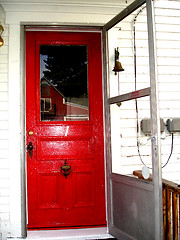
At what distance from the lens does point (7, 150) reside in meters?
3.15

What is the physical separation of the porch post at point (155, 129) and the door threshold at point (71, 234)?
877mm

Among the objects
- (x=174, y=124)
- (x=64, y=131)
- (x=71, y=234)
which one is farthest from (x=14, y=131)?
(x=174, y=124)

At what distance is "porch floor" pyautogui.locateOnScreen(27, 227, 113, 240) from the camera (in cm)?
308

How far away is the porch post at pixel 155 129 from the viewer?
2.41 meters

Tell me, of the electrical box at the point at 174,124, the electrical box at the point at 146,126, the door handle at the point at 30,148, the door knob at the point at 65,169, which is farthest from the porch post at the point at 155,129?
the door handle at the point at 30,148

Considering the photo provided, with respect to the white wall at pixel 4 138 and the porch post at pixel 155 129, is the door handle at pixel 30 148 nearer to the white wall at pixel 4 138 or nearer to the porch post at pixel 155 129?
the white wall at pixel 4 138

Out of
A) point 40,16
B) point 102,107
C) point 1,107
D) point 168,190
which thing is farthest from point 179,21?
point 1,107

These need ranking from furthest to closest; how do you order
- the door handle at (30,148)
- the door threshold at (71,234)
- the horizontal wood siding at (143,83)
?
the door handle at (30,148) < the door threshold at (71,234) < the horizontal wood siding at (143,83)

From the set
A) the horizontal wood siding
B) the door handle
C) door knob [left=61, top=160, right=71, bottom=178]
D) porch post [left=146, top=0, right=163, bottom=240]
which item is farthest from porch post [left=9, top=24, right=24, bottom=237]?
porch post [left=146, top=0, right=163, bottom=240]

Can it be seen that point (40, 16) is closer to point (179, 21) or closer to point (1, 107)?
point (1, 107)

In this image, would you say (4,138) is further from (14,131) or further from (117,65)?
(117,65)

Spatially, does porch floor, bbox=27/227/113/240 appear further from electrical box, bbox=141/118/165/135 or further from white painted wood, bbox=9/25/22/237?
electrical box, bbox=141/118/165/135

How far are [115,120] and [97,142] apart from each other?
1.26 ft

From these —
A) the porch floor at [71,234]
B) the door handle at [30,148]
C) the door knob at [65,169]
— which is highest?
the door handle at [30,148]
